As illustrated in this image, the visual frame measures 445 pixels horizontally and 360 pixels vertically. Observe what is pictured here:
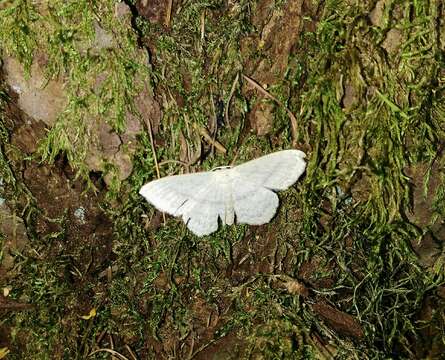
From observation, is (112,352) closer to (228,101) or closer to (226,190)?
(226,190)

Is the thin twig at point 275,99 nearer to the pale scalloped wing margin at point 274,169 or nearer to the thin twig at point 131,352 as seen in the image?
the pale scalloped wing margin at point 274,169

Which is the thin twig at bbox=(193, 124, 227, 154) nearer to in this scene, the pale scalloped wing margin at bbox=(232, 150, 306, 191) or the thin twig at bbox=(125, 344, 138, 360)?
the pale scalloped wing margin at bbox=(232, 150, 306, 191)

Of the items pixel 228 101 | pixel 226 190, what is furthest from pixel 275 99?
pixel 226 190

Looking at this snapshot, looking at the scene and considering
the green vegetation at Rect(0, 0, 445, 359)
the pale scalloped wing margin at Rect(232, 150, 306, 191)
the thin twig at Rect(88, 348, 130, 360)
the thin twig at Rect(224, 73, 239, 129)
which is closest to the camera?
the pale scalloped wing margin at Rect(232, 150, 306, 191)

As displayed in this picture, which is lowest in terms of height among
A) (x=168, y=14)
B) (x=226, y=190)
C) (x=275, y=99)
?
(x=226, y=190)

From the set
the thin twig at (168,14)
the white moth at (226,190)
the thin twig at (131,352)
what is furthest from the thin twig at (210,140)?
the thin twig at (131,352)

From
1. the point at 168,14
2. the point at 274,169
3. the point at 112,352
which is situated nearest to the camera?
the point at 274,169

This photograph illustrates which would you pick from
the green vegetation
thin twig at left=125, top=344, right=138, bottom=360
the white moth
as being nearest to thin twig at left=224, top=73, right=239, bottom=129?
the green vegetation
